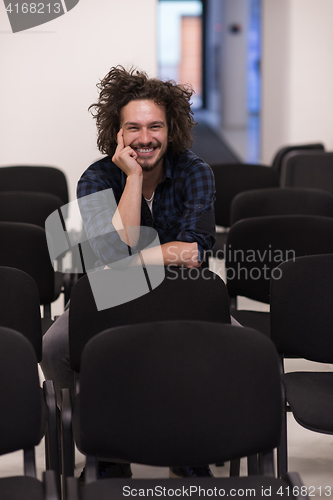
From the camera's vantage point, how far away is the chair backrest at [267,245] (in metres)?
2.62

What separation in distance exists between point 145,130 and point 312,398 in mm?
1129

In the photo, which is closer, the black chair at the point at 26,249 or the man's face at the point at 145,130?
the man's face at the point at 145,130

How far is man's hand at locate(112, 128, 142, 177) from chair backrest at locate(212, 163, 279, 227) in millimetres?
1712

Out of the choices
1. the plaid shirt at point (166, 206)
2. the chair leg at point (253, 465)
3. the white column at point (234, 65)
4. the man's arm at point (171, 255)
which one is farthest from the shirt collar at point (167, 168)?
the white column at point (234, 65)

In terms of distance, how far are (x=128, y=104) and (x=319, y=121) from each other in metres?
3.71

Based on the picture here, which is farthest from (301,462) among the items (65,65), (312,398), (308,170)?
(65,65)

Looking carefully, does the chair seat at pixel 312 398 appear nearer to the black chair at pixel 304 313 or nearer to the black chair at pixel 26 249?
the black chair at pixel 304 313

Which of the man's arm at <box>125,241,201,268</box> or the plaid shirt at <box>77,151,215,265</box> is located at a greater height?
the plaid shirt at <box>77,151,215,265</box>

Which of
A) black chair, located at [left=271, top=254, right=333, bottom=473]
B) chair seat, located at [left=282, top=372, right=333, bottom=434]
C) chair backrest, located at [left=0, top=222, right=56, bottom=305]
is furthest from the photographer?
chair backrest, located at [left=0, top=222, right=56, bottom=305]

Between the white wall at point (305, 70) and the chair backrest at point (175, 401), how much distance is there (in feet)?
14.3

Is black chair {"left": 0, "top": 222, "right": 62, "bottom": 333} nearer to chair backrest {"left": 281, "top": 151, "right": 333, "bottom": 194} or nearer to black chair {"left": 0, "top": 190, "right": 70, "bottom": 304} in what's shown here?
black chair {"left": 0, "top": 190, "right": 70, "bottom": 304}

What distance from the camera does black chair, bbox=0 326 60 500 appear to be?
1475mm

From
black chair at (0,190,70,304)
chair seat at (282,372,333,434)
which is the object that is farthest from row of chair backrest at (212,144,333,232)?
chair seat at (282,372,333,434)

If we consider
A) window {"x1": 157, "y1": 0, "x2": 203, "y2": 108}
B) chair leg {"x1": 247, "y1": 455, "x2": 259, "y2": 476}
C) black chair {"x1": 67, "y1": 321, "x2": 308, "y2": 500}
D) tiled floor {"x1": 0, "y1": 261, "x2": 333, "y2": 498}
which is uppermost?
window {"x1": 157, "y1": 0, "x2": 203, "y2": 108}
